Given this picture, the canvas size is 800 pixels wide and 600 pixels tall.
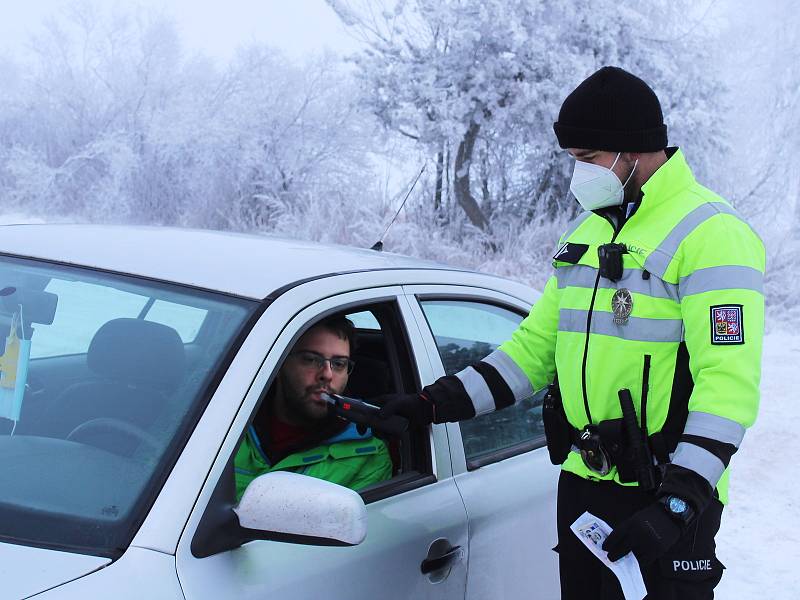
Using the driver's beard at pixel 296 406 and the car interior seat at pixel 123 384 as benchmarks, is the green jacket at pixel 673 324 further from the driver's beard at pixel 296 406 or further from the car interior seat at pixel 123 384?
the car interior seat at pixel 123 384

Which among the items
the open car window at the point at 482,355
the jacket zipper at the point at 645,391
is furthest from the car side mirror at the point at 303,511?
the open car window at the point at 482,355

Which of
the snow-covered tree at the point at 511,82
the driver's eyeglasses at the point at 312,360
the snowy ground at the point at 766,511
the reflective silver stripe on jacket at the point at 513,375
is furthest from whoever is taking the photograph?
the snow-covered tree at the point at 511,82

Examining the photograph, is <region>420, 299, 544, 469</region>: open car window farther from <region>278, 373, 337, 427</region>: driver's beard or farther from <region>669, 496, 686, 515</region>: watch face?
<region>669, 496, 686, 515</region>: watch face

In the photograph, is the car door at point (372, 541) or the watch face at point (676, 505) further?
the watch face at point (676, 505)

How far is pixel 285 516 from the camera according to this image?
1.71m

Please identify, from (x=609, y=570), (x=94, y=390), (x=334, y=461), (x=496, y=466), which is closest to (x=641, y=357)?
(x=609, y=570)

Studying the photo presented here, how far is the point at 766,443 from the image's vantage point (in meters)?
7.47

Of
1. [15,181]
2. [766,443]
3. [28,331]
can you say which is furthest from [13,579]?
[15,181]

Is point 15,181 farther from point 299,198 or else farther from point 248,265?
point 248,265

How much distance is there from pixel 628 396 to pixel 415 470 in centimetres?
59

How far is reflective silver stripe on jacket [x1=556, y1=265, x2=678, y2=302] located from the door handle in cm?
72

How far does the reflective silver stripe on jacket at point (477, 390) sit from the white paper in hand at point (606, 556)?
386mm

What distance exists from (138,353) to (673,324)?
3.91 feet

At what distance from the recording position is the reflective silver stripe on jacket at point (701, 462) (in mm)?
1992
